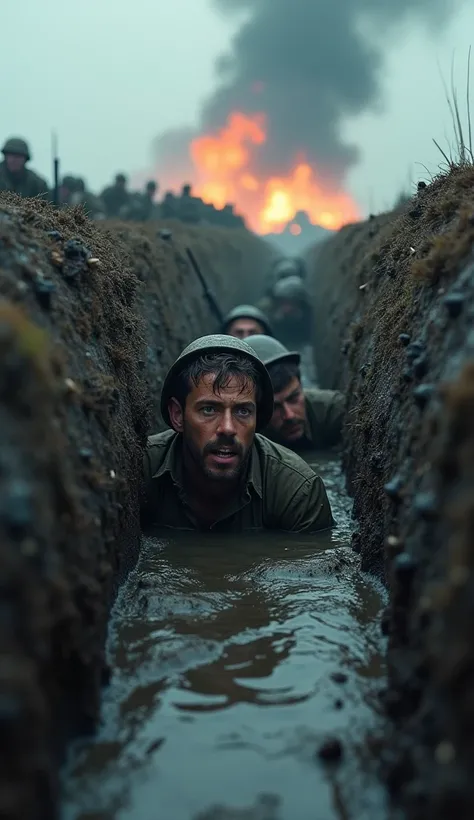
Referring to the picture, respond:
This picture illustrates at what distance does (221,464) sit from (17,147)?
39.1 ft

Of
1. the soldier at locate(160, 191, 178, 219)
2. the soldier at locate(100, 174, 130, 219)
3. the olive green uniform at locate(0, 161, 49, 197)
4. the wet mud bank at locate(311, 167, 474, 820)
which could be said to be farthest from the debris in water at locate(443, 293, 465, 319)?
the soldier at locate(160, 191, 178, 219)

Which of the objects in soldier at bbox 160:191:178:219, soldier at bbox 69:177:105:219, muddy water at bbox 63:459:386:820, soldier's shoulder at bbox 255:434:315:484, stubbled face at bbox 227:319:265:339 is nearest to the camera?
muddy water at bbox 63:459:386:820

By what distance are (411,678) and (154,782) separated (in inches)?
36.2

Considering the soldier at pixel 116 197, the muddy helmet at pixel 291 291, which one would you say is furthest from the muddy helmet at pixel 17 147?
the soldier at pixel 116 197

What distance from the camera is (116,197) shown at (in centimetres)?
2642

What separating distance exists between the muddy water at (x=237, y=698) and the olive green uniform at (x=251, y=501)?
100 cm

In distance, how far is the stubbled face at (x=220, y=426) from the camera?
5730 millimetres

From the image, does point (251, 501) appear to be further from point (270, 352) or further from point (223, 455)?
point (270, 352)

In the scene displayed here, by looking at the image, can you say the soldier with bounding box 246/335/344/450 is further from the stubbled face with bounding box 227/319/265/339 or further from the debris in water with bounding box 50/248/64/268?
the debris in water with bounding box 50/248/64/268

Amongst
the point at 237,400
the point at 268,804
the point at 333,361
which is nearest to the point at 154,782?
the point at 268,804

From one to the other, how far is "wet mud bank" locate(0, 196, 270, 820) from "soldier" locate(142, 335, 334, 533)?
335 millimetres

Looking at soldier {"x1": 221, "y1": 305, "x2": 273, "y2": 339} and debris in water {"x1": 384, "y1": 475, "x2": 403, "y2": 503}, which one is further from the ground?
soldier {"x1": 221, "y1": 305, "x2": 273, "y2": 339}

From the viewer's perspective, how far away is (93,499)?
11.8ft

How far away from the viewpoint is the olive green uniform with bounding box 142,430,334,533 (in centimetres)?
604
